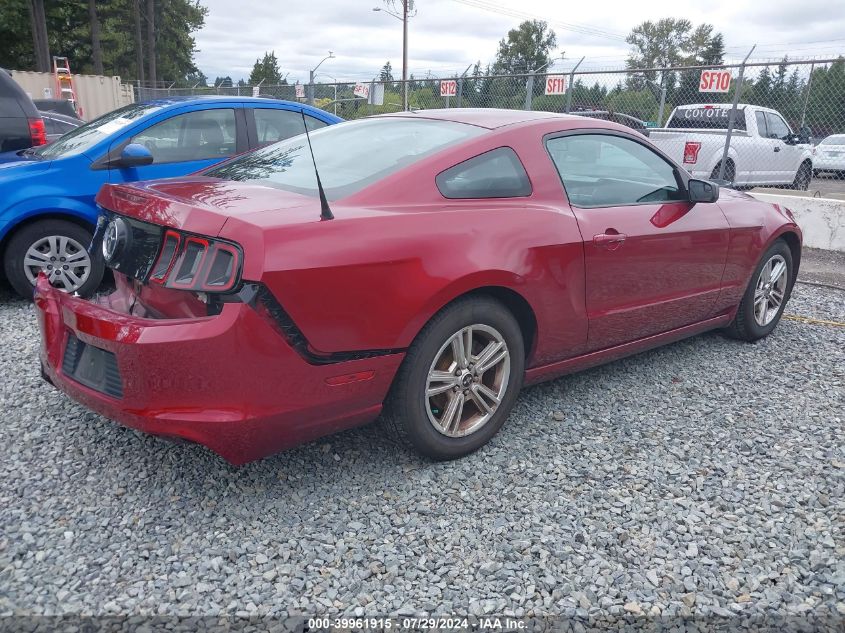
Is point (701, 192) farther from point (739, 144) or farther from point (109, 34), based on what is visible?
point (109, 34)

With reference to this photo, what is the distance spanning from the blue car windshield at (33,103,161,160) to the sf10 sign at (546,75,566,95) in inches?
257

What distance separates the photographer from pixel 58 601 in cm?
215

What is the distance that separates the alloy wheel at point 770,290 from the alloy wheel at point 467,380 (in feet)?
8.11

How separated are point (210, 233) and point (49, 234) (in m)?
3.40

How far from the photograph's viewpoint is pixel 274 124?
242 inches

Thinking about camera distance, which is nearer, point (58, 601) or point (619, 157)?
point (58, 601)

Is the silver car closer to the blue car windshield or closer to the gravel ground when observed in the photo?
the gravel ground

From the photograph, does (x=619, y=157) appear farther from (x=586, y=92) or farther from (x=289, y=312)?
(x=586, y=92)

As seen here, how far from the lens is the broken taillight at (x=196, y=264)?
7.73 ft

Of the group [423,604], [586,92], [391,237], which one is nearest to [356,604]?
[423,604]

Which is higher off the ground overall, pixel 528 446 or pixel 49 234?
pixel 49 234

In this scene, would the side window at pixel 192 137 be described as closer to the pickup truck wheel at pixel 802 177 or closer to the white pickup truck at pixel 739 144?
the white pickup truck at pixel 739 144

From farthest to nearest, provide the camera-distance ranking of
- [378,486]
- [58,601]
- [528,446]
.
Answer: [528,446], [378,486], [58,601]

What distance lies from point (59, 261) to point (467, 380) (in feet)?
12.2
